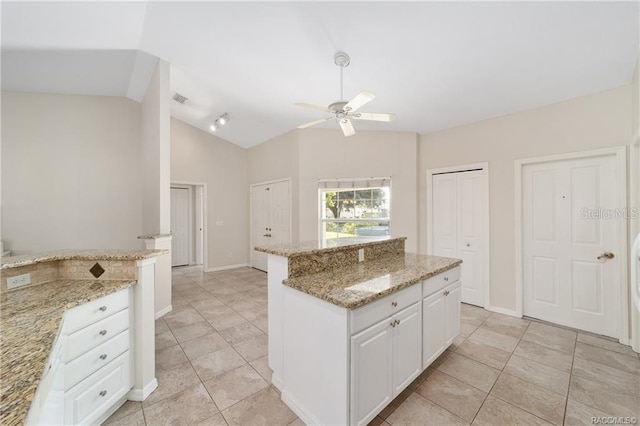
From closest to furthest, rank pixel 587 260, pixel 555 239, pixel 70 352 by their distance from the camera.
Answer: pixel 70 352, pixel 587 260, pixel 555 239

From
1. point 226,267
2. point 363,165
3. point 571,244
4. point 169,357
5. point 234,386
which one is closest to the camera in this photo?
point 234,386

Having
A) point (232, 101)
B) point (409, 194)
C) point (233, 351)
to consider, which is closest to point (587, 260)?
point (409, 194)

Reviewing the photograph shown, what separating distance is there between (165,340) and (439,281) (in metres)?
2.93

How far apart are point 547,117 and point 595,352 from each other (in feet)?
8.71

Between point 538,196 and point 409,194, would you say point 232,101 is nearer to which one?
point 409,194

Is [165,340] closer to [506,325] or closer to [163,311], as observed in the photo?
[163,311]

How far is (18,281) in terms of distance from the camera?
1596 millimetres

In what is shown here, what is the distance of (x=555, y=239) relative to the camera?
3.20m

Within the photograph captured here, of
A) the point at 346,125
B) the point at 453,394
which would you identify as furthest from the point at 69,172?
the point at 453,394

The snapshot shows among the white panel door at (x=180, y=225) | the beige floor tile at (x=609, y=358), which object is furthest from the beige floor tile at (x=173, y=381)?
the white panel door at (x=180, y=225)

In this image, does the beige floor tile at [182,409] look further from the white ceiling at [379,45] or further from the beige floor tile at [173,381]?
the white ceiling at [379,45]

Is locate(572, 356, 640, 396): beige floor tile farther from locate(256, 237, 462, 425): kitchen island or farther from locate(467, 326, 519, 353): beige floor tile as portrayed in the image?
locate(256, 237, 462, 425): kitchen island

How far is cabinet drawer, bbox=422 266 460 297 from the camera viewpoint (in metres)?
2.08

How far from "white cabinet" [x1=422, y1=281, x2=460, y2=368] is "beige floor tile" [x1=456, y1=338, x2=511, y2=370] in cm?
24
